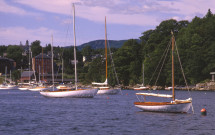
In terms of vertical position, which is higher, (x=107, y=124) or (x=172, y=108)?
(x=172, y=108)

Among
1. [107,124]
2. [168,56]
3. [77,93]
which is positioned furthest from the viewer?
[168,56]

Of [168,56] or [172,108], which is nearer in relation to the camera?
[172,108]

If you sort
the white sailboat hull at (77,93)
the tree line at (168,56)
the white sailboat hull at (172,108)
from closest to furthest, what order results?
1. the white sailboat hull at (172,108)
2. the white sailboat hull at (77,93)
3. the tree line at (168,56)

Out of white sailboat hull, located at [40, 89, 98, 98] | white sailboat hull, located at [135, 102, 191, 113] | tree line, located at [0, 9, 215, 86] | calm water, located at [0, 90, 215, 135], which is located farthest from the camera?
tree line, located at [0, 9, 215, 86]

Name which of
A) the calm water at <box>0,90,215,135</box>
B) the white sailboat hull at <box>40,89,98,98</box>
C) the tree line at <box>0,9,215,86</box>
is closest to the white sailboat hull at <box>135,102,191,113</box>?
the calm water at <box>0,90,215,135</box>

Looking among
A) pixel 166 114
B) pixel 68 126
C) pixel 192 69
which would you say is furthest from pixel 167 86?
pixel 68 126

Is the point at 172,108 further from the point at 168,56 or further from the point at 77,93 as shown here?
the point at 168,56

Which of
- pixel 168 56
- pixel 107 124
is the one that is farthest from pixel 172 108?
pixel 168 56

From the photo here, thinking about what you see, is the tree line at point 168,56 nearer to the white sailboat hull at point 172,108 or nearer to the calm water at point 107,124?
the white sailboat hull at point 172,108

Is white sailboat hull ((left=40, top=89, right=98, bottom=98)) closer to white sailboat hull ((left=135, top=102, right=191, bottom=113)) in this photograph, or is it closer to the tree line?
white sailboat hull ((left=135, top=102, right=191, bottom=113))

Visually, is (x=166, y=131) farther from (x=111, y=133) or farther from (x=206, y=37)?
(x=206, y=37)

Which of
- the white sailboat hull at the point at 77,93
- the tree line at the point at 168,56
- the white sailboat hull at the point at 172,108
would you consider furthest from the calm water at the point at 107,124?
the tree line at the point at 168,56

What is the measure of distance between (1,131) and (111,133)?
9.80 m

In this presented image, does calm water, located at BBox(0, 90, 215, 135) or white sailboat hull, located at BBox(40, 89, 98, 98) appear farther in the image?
white sailboat hull, located at BBox(40, 89, 98, 98)
